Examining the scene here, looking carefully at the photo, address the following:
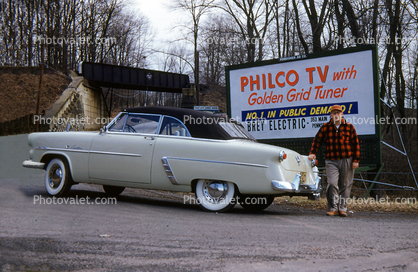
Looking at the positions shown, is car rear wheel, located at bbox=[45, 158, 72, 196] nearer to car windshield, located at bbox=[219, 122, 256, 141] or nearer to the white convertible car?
the white convertible car

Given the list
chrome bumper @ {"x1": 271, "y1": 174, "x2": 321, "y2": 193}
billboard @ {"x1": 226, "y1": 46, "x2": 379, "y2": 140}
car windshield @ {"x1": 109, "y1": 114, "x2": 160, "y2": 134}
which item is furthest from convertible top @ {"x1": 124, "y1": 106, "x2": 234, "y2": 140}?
billboard @ {"x1": 226, "y1": 46, "x2": 379, "y2": 140}

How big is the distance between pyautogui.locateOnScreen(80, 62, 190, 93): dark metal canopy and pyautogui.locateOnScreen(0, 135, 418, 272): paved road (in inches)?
1133

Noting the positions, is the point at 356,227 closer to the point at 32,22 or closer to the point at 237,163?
the point at 237,163

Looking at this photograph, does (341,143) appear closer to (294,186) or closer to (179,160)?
(294,186)

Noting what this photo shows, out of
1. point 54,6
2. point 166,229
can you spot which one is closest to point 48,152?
point 166,229

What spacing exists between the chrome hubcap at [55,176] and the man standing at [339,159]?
4393 mm

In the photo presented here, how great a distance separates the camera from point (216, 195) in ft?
20.7

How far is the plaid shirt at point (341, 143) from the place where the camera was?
266 inches

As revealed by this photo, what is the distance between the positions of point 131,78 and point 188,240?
33.7 metres

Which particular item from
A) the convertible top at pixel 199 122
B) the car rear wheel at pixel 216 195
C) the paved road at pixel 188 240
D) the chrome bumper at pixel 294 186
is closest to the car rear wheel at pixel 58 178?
the paved road at pixel 188 240

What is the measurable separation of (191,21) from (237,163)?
33.5m

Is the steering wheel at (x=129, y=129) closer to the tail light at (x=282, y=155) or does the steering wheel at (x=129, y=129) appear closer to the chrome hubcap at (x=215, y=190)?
the chrome hubcap at (x=215, y=190)

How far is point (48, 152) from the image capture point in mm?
7344

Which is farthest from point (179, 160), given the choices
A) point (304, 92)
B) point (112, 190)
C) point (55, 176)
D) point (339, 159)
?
point (304, 92)
